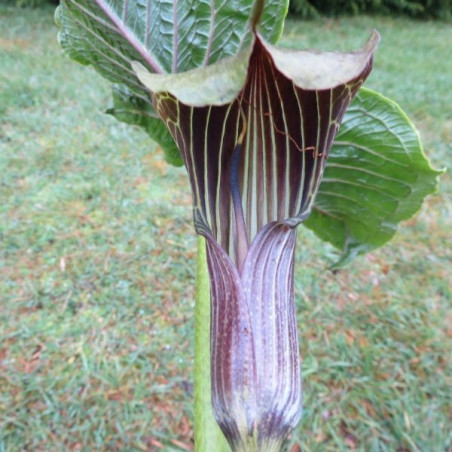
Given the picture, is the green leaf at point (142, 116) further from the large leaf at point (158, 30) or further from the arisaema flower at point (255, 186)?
the arisaema flower at point (255, 186)

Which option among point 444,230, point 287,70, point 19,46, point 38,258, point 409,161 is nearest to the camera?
point 287,70

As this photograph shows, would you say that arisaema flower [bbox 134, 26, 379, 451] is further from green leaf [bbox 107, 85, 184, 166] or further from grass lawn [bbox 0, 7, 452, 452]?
grass lawn [bbox 0, 7, 452, 452]

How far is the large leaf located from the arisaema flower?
0.14m

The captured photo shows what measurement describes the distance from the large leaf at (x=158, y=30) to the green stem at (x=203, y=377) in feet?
0.77

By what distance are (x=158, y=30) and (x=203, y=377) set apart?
1.32 feet

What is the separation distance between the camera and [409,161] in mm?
722

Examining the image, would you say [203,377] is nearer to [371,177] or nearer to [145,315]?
[371,177]

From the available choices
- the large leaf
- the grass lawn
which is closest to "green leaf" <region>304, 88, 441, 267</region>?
the large leaf

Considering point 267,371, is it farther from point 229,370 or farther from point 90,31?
point 90,31

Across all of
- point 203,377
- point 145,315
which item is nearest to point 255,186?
point 203,377

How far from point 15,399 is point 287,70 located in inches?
67.9

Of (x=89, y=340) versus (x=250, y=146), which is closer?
(x=250, y=146)

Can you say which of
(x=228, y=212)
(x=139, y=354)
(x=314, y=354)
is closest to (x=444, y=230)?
(x=314, y=354)

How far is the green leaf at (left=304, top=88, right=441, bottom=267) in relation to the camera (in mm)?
707
